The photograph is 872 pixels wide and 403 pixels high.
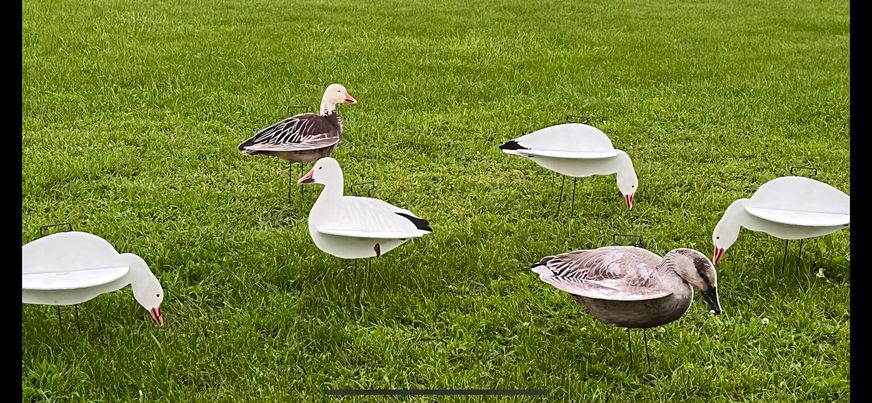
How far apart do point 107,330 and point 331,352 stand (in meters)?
0.95

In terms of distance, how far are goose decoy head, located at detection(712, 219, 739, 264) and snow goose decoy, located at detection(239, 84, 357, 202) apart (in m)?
2.00

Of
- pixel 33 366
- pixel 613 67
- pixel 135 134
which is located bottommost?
pixel 33 366

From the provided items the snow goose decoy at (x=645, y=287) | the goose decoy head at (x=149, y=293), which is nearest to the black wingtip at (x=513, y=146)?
the snow goose decoy at (x=645, y=287)


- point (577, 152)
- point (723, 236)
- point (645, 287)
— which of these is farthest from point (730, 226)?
point (645, 287)

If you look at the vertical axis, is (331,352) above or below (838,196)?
below

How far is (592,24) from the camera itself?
34.0 feet

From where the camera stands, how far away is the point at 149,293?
303cm

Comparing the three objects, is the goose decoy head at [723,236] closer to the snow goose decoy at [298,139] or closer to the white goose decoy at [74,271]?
the snow goose decoy at [298,139]

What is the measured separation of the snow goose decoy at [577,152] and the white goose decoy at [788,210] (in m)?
0.68

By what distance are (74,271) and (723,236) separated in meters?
2.75

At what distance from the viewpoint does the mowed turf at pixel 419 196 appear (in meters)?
3.12

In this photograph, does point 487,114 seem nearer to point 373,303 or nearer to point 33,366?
point 373,303

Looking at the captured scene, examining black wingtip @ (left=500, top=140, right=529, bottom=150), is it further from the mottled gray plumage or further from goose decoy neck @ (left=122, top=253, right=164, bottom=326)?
goose decoy neck @ (left=122, top=253, right=164, bottom=326)

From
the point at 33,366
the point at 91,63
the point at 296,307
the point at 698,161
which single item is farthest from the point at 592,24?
the point at 33,366
